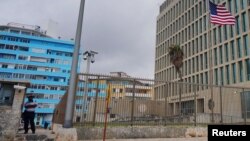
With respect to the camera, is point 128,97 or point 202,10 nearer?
point 128,97

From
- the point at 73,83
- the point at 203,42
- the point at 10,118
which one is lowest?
the point at 10,118

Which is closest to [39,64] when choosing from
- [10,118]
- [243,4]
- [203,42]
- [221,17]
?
[203,42]

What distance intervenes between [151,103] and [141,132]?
4.82 ft

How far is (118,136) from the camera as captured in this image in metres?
10.5

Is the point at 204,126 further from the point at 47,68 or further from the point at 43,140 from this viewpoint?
the point at 47,68

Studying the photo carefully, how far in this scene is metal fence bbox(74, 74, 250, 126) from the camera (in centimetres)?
1032

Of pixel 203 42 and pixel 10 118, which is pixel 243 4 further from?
pixel 10 118

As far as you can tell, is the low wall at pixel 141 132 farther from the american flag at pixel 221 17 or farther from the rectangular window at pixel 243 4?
the rectangular window at pixel 243 4

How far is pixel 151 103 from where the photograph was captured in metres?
11.6

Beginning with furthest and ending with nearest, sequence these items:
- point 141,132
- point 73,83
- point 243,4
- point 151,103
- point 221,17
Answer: point 243,4, point 221,17, point 151,103, point 141,132, point 73,83

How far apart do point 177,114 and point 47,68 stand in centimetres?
6401

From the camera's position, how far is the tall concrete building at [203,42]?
125 feet

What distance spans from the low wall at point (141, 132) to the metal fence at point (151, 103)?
26 cm

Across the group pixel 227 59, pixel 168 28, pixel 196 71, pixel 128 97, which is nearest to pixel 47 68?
pixel 168 28
